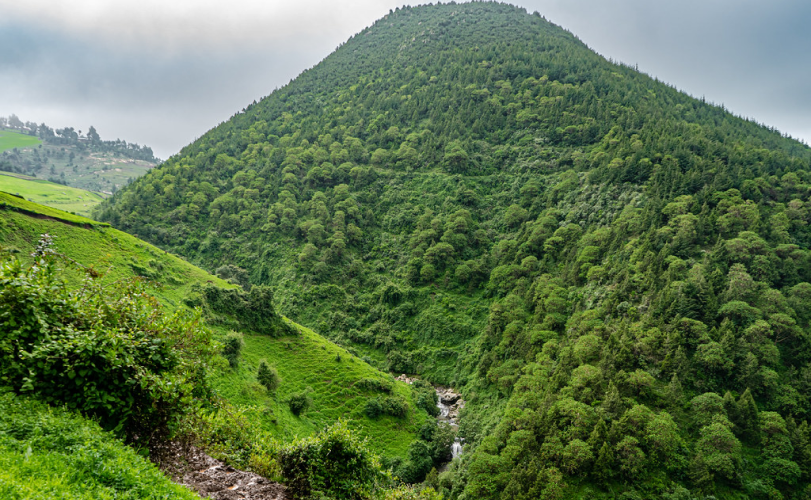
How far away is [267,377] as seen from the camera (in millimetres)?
49562

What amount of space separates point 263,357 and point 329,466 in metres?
43.4

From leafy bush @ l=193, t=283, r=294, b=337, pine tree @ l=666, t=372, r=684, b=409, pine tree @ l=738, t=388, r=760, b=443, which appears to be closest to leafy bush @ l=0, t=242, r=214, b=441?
leafy bush @ l=193, t=283, r=294, b=337

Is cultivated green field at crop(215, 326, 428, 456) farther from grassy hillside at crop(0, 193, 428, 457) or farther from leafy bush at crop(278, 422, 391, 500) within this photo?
leafy bush at crop(278, 422, 391, 500)

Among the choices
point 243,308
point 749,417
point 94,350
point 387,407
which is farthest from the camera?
point 243,308

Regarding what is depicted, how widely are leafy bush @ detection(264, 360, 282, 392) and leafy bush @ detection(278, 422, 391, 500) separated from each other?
33101mm

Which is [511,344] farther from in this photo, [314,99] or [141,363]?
[314,99]

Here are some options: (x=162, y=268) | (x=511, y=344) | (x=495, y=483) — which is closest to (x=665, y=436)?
(x=495, y=483)

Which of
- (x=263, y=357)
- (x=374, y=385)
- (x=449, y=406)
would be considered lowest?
(x=449, y=406)

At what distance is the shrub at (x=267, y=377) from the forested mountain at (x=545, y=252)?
82.0 ft

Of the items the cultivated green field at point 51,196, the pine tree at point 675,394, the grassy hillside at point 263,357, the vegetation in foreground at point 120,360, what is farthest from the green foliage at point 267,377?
the cultivated green field at point 51,196

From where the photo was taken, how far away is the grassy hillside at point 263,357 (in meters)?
46.5

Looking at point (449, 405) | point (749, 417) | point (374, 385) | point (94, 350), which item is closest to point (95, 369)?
point (94, 350)

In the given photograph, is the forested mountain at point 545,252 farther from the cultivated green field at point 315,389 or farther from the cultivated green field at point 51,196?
the cultivated green field at point 51,196

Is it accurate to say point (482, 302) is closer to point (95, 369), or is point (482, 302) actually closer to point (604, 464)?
point (604, 464)
